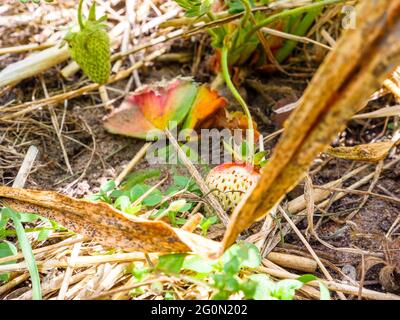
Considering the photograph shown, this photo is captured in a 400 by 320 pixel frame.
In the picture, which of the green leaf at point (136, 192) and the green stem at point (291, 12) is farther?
the green stem at point (291, 12)

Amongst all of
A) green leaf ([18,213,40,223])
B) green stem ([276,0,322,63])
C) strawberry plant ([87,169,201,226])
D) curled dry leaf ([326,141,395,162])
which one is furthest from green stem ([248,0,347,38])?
green leaf ([18,213,40,223])

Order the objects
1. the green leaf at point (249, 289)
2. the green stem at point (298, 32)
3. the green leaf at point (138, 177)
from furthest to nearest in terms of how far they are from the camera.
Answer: the green stem at point (298, 32)
the green leaf at point (138, 177)
the green leaf at point (249, 289)

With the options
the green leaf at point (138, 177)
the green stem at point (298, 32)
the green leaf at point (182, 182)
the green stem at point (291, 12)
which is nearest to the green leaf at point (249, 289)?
the green leaf at point (182, 182)

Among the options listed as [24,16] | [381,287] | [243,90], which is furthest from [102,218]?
[24,16]

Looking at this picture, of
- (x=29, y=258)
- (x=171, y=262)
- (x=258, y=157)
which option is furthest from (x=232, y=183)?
(x=29, y=258)

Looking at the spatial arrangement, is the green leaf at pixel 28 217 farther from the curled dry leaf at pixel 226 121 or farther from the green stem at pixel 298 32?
the green stem at pixel 298 32

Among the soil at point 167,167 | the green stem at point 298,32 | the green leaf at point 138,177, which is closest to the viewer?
the soil at point 167,167

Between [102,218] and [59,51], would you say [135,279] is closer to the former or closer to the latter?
[102,218]

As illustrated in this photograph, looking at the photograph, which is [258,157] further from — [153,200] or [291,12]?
[291,12]
